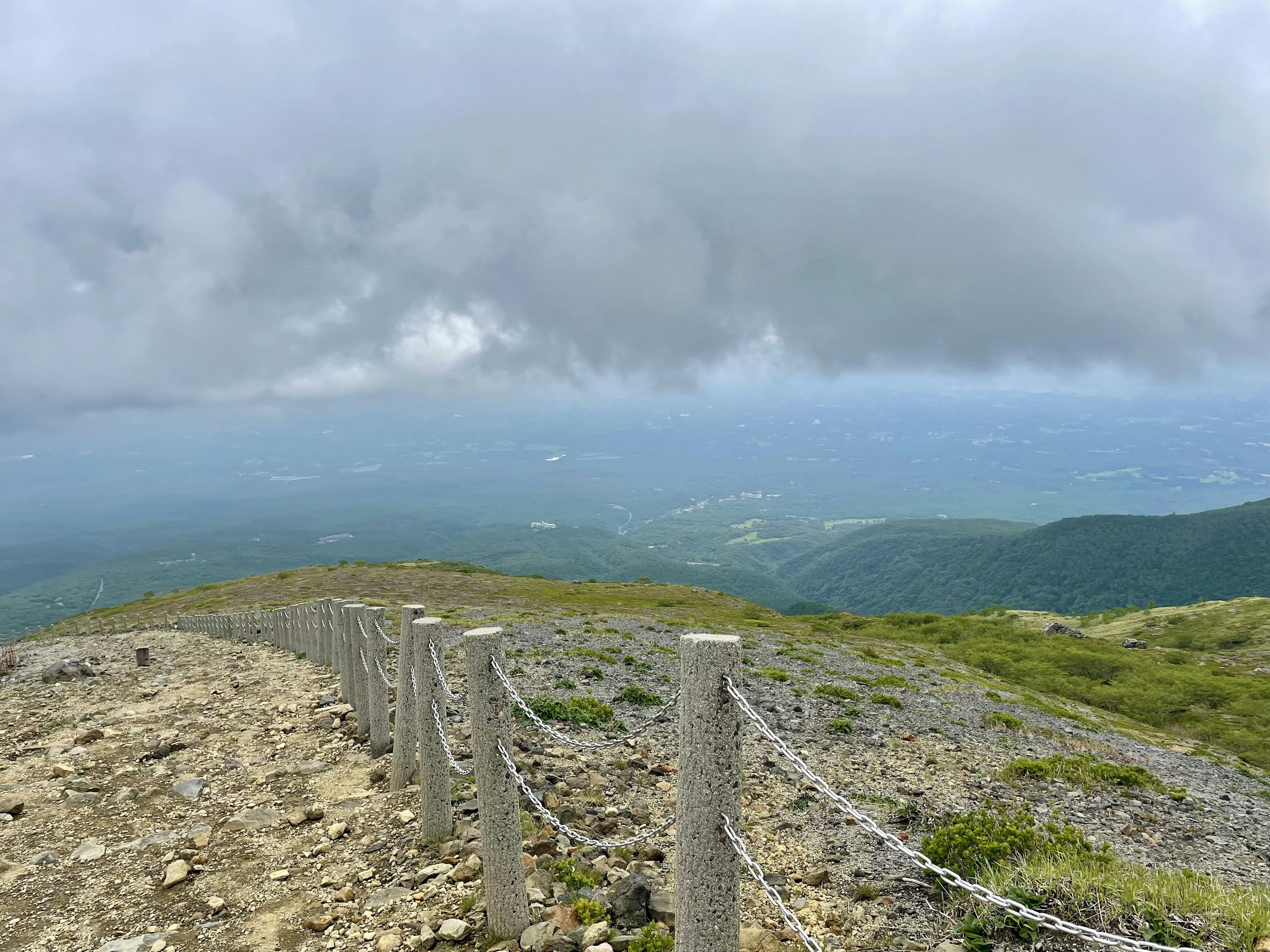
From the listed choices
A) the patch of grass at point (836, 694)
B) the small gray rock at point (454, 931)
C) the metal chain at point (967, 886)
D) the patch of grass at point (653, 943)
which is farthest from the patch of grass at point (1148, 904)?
the patch of grass at point (836, 694)

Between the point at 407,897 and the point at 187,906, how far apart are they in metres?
2.64

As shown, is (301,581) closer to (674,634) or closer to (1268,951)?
(674,634)

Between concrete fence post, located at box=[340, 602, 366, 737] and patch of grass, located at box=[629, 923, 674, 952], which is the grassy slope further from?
patch of grass, located at box=[629, 923, 674, 952]

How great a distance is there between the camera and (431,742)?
7156mm

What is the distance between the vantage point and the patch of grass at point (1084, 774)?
1211 cm

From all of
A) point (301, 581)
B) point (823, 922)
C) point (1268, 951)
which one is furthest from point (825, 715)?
point (301, 581)

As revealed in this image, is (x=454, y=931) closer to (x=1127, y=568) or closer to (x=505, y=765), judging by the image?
(x=505, y=765)

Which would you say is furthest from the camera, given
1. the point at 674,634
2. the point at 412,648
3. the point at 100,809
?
the point at 674,634

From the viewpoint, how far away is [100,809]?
9.38m

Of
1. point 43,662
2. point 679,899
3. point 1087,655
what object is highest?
point 679,899

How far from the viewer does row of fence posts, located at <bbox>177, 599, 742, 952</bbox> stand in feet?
13.4

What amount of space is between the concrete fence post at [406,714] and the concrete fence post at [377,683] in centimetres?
95

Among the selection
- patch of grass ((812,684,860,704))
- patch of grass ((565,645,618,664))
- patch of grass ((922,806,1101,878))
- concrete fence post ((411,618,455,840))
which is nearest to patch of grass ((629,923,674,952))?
concrete fence post ((411,618,455,840))

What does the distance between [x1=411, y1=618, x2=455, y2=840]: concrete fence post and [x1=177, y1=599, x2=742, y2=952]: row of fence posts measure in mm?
12
